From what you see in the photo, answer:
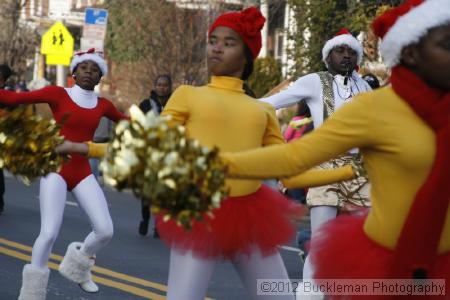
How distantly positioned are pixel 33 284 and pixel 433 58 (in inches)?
172

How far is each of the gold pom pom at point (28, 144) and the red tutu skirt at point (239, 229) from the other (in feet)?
2.69

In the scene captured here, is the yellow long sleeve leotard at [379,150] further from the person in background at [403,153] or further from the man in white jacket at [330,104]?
the man in white jacket at [330,104]

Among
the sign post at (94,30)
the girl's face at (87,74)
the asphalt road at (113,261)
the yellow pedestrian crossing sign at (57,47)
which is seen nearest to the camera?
the girl's face at (87,74)

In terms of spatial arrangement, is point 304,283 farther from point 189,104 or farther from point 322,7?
point 322,7

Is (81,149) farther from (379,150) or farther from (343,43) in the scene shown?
(343,43)

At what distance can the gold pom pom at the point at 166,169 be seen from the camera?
152 inches

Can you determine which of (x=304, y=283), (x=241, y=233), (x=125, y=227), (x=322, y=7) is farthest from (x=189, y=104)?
(x=322, y=7)

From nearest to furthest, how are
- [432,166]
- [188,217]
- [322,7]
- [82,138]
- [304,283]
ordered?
[188,217], [432,166], [304,283], [82,138], [322,7]

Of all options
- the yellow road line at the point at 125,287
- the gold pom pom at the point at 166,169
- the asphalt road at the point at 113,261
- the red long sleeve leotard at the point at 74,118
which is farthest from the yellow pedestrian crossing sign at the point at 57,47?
the gold pom pom at the point at 166,169

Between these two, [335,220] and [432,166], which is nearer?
[432,166]

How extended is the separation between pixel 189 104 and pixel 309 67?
14.3 metres

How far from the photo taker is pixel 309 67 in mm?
19906

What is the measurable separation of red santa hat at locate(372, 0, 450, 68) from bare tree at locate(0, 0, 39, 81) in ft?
101

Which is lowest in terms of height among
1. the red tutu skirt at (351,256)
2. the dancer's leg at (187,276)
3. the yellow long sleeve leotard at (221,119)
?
the dancer's leg at (187,276)
